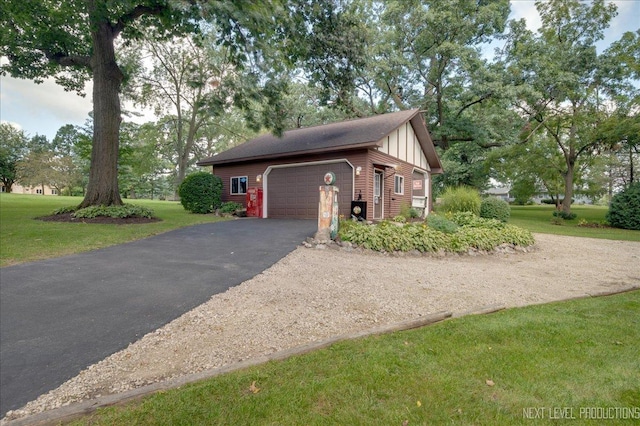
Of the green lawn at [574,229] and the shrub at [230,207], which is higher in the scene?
the shrub at [230,207]

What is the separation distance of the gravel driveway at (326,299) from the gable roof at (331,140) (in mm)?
6024

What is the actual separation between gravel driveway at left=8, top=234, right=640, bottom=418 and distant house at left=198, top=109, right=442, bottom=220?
5549 millimetres

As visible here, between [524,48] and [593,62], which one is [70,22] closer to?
[524,48]

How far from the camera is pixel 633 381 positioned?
2195 millimetres

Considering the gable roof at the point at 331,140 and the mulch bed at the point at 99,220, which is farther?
the gable roof at the point at 331,140

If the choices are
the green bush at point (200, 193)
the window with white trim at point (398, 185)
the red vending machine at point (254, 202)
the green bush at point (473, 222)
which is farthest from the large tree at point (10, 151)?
the green bush at point (473, 222)

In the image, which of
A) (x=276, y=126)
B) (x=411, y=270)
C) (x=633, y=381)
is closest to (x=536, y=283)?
(x=411, y=270)

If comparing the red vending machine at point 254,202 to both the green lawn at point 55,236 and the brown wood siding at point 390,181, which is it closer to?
the green lawn at point 55,236

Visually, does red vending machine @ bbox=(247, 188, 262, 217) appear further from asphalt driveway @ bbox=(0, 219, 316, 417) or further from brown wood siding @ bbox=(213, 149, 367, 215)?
asphalt driveway @ bbox=(0, 219, 316, 417)

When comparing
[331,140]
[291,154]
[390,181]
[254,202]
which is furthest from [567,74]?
[254,202]

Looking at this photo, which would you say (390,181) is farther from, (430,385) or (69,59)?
(69,59)

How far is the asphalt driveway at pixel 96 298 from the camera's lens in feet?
8.35

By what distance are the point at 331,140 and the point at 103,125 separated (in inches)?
331

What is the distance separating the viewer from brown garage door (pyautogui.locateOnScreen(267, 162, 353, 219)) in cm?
1216
